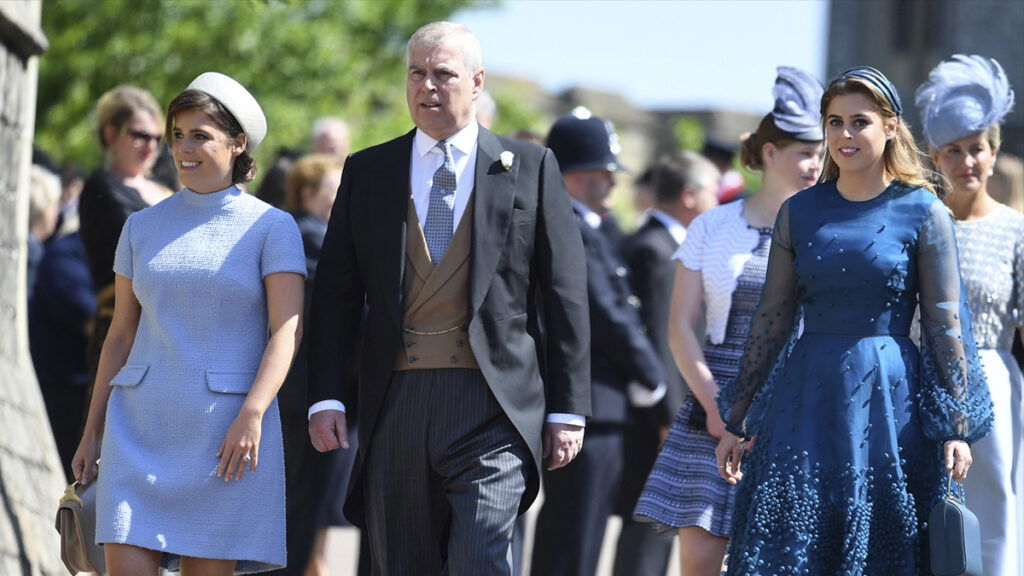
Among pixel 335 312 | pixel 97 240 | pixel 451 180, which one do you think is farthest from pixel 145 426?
pixel 97 240

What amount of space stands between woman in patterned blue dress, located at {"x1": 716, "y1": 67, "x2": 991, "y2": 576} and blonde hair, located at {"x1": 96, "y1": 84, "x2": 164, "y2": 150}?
3051 millimetres

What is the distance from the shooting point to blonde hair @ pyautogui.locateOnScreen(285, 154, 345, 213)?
746 cm

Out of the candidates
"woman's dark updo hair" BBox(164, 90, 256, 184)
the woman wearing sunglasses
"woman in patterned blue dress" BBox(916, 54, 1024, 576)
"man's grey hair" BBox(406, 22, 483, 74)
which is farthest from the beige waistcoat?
"woman in patterned blue dress" BBox(916, 54, 1024, 576)

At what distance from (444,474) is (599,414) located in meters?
2.09

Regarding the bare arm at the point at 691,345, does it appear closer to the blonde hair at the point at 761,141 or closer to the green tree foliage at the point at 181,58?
the blonde hair at the point at 761,141

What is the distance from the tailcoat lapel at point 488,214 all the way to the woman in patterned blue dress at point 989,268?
1.73 meters

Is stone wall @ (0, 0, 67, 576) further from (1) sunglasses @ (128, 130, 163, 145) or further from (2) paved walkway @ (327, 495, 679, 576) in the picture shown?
(2) paved walkway @ (327, 495, 679, 576)

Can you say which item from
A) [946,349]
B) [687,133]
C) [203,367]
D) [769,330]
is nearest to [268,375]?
[203,367]

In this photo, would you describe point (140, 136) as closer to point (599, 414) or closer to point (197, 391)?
point (197, 391)

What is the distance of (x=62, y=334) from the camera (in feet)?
27.9

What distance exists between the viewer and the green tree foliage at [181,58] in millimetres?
18359

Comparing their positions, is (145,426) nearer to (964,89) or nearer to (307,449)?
(307,449)

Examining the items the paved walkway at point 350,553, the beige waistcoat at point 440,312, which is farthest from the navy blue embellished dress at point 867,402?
the paved walkway at point 350,553

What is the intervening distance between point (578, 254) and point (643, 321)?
2698 mm
